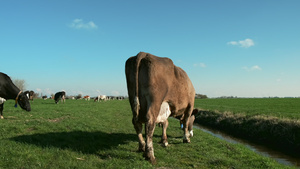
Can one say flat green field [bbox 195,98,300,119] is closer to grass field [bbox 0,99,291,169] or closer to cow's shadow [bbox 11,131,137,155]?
grass field [bbox 0,99,291,169]

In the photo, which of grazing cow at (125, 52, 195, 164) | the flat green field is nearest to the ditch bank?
the flat green field

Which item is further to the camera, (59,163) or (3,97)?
(3,97)

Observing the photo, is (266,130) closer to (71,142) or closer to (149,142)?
(149,142)

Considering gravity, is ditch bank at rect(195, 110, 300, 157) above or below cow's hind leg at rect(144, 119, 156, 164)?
below

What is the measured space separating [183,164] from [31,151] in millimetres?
4519

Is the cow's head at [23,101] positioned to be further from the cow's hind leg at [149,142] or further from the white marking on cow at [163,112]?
the cow's hind leg at [149,142]

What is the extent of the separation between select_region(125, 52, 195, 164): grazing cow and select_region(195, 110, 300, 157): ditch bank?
8.53 m

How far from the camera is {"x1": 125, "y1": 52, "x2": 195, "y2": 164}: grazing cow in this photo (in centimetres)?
581

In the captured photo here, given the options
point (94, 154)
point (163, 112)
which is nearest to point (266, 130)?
point (163, 112)

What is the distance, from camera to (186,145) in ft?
28.3

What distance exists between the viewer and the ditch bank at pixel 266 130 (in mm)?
12031

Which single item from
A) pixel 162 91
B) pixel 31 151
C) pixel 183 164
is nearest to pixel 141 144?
pixel 183 164

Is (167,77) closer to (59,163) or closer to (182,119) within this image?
(182,119)

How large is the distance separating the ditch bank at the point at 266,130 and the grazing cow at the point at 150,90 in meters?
8.53
